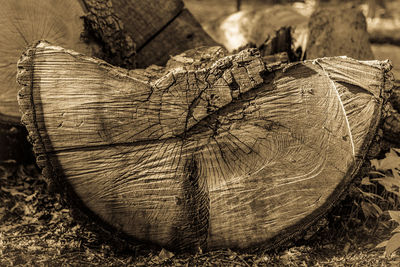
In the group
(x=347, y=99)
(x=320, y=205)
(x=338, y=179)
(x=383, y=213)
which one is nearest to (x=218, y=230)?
(x=320, y=205)

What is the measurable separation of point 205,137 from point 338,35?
6.77 ft

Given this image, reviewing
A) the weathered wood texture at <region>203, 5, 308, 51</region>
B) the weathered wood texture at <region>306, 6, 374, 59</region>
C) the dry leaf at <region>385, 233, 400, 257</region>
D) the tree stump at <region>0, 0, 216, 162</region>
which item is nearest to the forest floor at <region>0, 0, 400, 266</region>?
the dry leaf at <region>385, 233, 400, 257</region>

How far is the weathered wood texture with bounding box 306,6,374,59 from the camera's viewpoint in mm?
3309

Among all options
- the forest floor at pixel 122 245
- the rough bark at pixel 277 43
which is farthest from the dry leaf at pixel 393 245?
the rough bark at pixel 277 43

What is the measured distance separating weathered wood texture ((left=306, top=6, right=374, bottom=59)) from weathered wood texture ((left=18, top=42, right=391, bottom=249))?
4.66ft

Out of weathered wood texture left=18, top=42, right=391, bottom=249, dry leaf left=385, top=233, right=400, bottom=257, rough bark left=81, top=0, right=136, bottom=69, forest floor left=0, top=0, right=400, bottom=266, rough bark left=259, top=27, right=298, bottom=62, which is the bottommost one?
forest floor left=0, top=0, right=400, bottom=266

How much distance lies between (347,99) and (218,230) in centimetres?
95

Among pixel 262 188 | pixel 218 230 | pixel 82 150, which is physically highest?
pixel 82 150

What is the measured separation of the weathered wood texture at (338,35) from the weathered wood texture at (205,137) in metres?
1.42

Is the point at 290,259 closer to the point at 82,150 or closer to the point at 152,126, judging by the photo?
the point at 152,126

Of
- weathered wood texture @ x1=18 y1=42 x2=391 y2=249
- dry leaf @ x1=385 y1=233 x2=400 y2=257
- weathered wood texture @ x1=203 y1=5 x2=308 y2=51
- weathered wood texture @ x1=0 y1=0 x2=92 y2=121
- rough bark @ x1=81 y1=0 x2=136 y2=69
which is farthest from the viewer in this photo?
weathered wood texture @ x1=203 y1=5 x2=308 y2=51

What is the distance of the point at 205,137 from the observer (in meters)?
1.92

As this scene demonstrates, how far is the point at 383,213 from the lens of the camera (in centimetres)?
243

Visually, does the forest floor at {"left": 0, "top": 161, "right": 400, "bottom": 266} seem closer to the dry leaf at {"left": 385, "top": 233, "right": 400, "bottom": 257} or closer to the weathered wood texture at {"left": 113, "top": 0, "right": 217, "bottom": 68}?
the dry leaf at {"left": 385, "top": 233, "right": 400, "bottom": 257}
